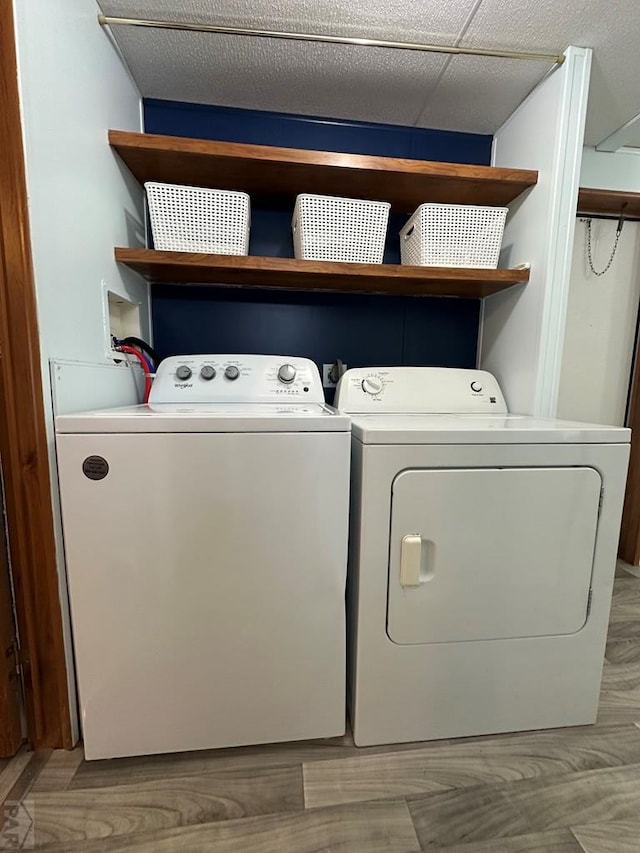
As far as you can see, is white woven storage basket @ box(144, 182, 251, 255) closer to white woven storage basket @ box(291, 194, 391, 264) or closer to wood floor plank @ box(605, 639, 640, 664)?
white woven storage basket @ box(291, 194, 391, 264)

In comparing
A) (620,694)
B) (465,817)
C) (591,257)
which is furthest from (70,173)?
(591,257)

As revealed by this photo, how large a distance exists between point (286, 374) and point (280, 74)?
110cm

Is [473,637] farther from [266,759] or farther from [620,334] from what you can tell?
[620,334]

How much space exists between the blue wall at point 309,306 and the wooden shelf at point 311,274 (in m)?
0.08

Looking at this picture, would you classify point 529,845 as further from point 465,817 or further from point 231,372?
point 231,372

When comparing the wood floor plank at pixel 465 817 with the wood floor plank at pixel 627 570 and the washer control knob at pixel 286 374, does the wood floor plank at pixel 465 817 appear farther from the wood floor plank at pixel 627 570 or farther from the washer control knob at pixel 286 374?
the wood floor plank at pixel 627 570

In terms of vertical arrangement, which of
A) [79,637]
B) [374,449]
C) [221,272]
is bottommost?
[79,637]

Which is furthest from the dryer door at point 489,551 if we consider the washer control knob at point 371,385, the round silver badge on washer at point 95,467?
the round silver badge on washer at point 95,467

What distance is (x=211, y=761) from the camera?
3.39ft

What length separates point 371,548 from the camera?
1.00 m

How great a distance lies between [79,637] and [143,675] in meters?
0.19

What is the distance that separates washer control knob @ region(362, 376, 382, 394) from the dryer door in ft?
1.97

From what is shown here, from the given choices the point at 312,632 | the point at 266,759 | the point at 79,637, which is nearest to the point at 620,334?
the point at 312,632

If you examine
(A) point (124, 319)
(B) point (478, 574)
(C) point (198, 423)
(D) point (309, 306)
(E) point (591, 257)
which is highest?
(E) point (591, 257)
